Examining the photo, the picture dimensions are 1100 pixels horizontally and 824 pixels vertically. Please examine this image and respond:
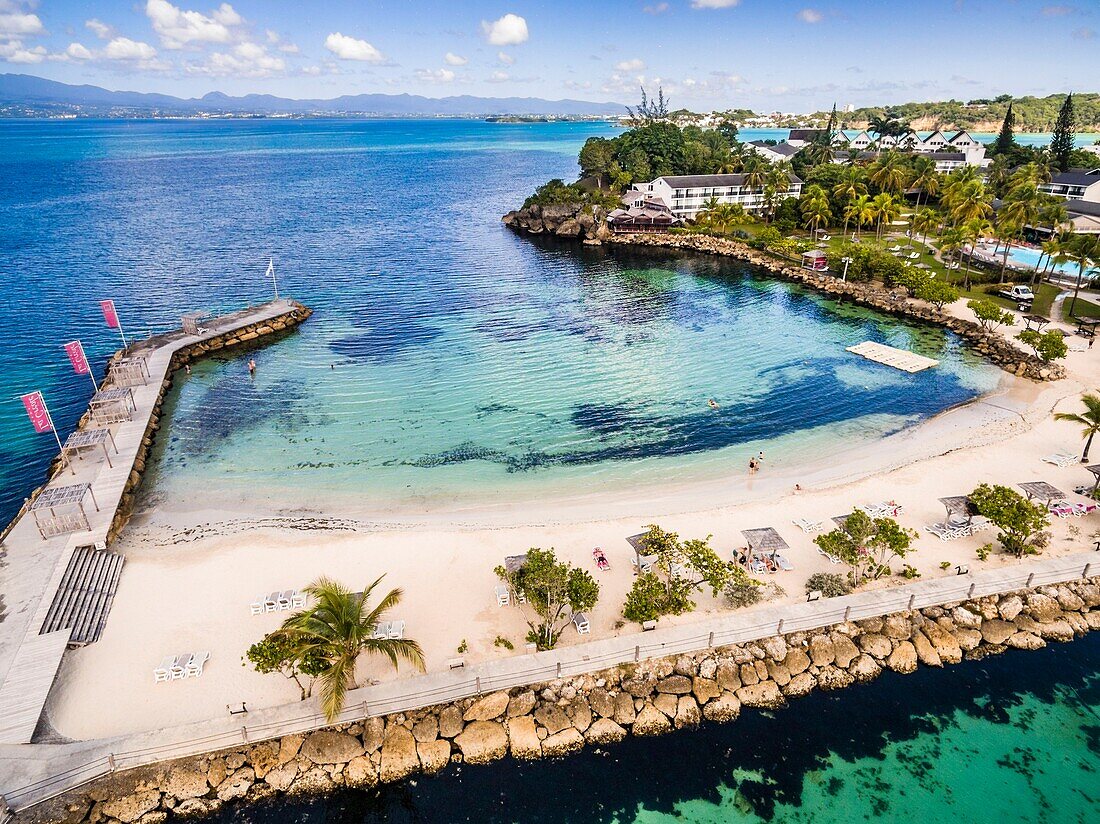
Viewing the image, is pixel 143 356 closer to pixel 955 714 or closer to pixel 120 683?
pixel 120 683

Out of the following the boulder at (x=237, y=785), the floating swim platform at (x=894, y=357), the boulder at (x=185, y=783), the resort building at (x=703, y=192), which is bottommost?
the boulder at (x=237, y=785)

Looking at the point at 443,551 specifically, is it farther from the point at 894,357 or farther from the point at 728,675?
the point at 894,357

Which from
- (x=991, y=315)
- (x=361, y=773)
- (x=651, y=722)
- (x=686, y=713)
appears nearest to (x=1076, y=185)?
(x=991, y=315)

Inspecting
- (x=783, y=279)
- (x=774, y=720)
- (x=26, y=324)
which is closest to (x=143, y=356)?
(x=26, y=324)

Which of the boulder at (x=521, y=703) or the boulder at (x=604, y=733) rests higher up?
the boulder at (x=521, y=703)

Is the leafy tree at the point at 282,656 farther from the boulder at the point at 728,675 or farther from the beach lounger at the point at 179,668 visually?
the boulder at the point at 728,675

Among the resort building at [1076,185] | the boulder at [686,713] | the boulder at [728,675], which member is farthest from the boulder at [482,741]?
the resort building at [1076,185]

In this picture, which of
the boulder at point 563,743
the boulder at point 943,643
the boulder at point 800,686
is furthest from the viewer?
the boulder at point 943,643
